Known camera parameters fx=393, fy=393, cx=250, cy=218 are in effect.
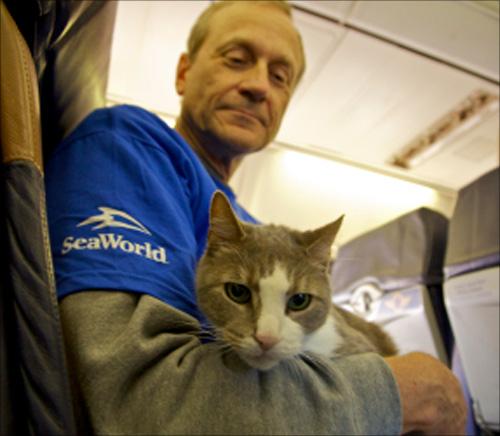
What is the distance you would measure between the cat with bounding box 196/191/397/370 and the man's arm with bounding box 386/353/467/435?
109 mm

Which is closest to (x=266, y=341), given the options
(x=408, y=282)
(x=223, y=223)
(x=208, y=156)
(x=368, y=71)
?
(x=223, y=223)

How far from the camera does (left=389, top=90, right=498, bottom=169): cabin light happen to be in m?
2.29

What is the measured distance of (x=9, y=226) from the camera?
40 centimetres

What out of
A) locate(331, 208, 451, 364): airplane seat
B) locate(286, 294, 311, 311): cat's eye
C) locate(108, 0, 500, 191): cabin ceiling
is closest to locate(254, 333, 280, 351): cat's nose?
locate(286, 294, 311, 311): cat's eye

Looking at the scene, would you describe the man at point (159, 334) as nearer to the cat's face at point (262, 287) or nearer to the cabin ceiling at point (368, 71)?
the cat's face at point (262, 287)

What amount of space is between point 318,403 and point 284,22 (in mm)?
1086

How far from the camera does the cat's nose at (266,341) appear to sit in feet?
1.86

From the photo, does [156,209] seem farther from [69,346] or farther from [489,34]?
[489,34]

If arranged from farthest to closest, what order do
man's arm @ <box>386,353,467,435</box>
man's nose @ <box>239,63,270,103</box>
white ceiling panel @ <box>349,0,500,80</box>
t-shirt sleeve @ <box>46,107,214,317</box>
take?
white ceiling panel @ <box>349,0,500,80</box> < man's nose @ <box>239,63,270,103</box> < man's arm @ <box>386,353,467,435</box> < t-shirt sleeve @ <box>46,107,214,317</box>

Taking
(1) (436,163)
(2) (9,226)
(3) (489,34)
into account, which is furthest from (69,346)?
(1) (436,163)

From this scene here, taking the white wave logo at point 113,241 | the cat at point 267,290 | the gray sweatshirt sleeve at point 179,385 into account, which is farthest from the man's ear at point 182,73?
the gray sweatshirt sleeve at point 179,385

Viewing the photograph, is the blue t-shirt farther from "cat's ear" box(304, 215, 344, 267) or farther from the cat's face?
"cat's ear" box(304, 215, 344, 267)

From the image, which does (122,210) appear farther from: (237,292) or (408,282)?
(408,282)

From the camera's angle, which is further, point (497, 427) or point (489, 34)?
point (489, 34)
